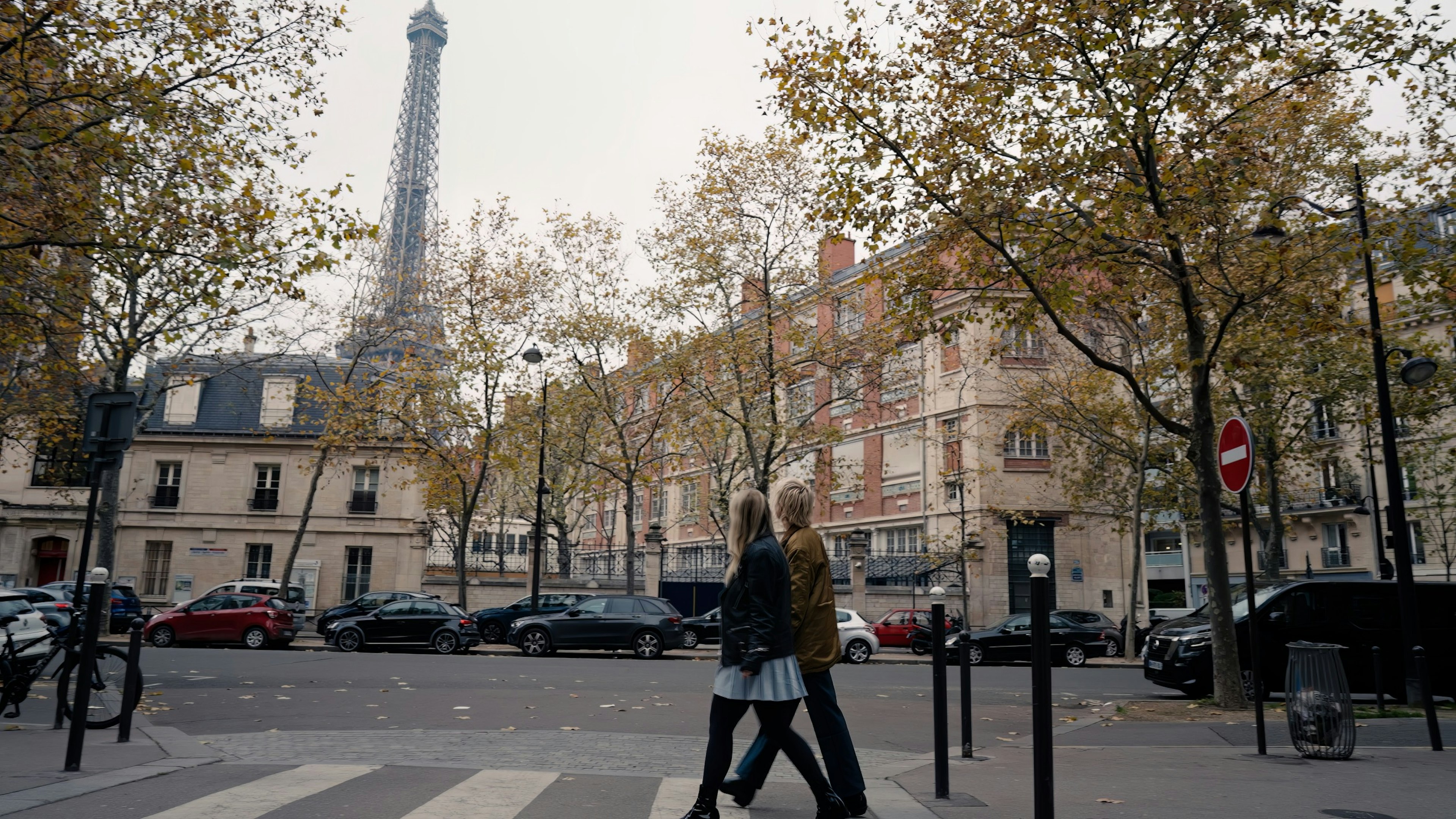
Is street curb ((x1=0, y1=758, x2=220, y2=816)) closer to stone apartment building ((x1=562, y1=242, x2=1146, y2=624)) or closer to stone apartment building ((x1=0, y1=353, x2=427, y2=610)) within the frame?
stone apartment building ((x1=562, y1=242, x2=1146, y2=624))

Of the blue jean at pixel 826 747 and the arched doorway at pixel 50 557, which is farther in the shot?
the arched doorway at pixel 50 557

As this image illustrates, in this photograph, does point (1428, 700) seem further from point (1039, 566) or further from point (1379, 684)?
point (1039, 566)

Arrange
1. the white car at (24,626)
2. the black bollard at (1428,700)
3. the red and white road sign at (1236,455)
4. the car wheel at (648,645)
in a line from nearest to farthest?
the red and white road sign at (1236,455), the black bollard at (1428,700), the white car at (24,626), the car wheel at (648,645)

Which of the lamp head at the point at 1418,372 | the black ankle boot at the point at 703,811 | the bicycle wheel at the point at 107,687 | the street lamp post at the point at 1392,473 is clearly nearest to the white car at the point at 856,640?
the street lamp post at the point at 1392,473

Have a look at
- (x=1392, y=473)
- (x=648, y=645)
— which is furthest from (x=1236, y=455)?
(x=648, y=645)

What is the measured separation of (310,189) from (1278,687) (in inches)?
588

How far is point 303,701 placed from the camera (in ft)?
39.9

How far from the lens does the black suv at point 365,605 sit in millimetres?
25759

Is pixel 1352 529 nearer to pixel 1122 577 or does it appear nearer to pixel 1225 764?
pixel 1122 577

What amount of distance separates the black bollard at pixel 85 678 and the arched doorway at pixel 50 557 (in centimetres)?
3606

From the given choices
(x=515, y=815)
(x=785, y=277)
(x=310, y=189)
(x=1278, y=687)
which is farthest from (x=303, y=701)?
(x=785, y=277)

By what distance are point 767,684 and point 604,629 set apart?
18.7 m

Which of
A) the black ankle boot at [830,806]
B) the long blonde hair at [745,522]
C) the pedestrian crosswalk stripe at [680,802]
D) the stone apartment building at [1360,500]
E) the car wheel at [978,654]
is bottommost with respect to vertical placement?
the car wheel at [978,654]

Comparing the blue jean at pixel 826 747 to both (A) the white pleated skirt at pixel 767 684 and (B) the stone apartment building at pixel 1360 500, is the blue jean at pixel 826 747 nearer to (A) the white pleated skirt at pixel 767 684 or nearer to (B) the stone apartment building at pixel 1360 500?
(A) the white pleated skirt at pixel 767 684
